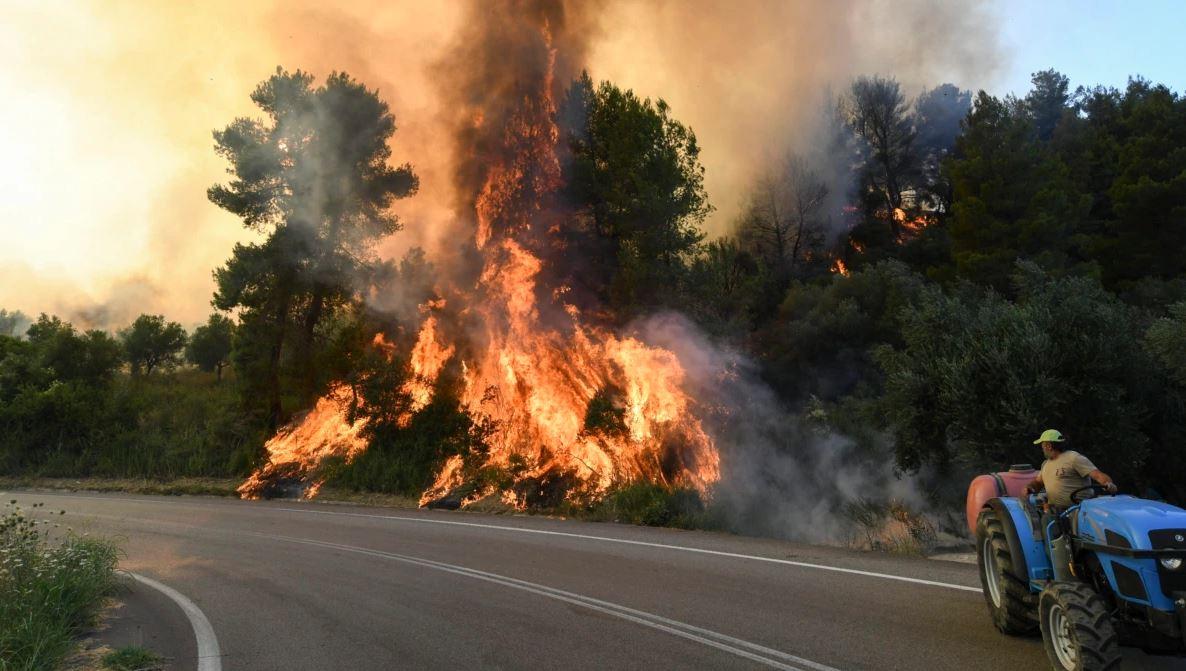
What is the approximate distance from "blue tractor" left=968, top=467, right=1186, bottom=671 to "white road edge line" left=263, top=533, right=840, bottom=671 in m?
1.76

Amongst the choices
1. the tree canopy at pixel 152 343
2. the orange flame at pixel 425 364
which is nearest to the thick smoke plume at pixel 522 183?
the orange flame at pixel 425 364

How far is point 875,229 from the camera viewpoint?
134 ft

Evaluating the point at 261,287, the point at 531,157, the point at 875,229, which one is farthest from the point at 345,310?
the point at 875,229

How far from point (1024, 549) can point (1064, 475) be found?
70cm

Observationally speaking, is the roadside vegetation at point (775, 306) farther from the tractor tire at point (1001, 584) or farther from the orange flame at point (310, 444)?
the tractor tire at point (1001, 584)

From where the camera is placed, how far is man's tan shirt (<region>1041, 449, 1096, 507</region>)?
19.7 feet

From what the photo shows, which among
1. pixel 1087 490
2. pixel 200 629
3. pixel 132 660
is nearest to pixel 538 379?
pixel 200 629

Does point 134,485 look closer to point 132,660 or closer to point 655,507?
point 655,507

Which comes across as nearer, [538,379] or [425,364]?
[538,379]

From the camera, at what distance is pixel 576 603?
341 inches

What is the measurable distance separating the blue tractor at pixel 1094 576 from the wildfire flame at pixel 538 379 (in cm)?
1201

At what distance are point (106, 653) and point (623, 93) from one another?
22361 millimetres

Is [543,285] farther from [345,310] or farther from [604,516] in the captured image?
[345,310]

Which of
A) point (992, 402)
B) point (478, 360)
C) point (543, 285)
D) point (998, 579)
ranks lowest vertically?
point (998, 579)
